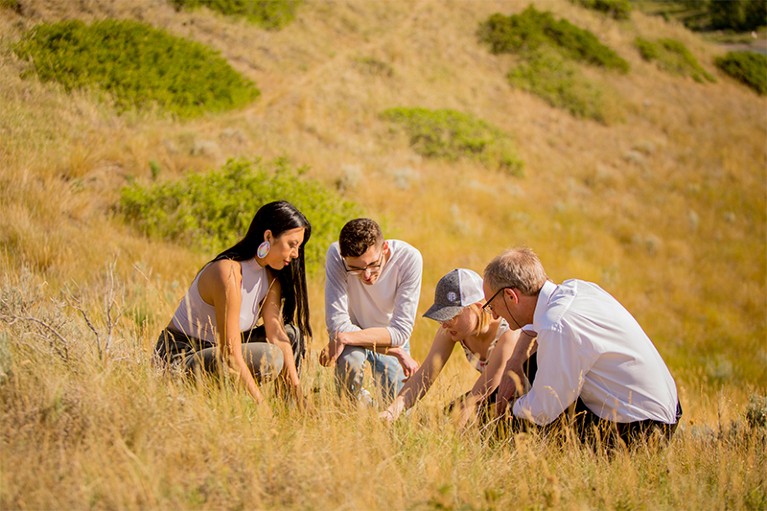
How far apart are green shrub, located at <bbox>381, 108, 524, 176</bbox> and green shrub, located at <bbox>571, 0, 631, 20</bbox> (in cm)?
1545

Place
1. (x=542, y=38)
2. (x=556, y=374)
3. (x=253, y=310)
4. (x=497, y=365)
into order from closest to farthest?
1. (x=556, y=374)
2. (x=497, y=365)
3. (x=253, y=310)
4. (x=542, y=38)

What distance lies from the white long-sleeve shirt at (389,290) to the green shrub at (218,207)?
11.5ft

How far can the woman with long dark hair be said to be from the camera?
3.85 meters

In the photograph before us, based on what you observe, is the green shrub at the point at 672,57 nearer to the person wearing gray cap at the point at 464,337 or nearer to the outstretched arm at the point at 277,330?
the person wearing gray cap at the point at 464,337

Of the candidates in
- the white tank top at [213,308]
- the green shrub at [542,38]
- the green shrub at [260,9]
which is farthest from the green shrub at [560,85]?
the white tank top at [213,308]

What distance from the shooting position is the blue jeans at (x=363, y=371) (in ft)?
14.2

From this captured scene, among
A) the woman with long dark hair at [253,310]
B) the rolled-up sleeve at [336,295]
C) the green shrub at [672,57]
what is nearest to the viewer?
the woman with long dark hair at [253,310]

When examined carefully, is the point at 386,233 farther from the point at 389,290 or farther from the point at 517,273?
the point at 517,273

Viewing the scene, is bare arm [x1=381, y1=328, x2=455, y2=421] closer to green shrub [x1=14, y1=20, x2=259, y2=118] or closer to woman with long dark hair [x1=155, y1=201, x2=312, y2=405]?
woman with long dark hair [x1=155, y1=201, x2=312, y2=405]

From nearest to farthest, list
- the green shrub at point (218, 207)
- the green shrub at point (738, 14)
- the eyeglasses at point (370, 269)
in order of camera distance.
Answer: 1. the eyeglasses at point (370, 269)
2. the green shrub at point (218, 207)
3. the green shrub at point (738, 14)

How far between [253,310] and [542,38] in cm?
2234

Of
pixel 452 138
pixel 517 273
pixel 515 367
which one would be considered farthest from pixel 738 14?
pixel 517 273

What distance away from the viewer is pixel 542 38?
2369cm

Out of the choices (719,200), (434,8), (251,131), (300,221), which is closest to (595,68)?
(434,8)
